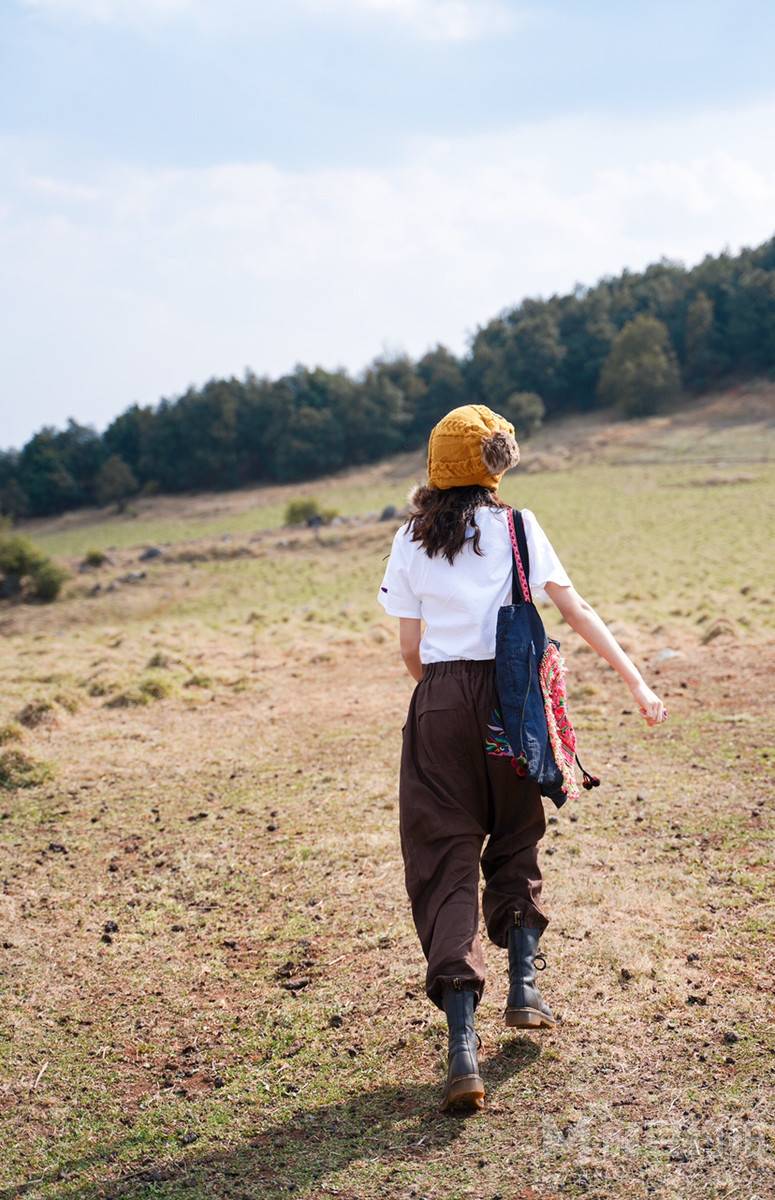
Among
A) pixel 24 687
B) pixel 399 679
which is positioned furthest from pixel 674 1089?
pixel 24 687

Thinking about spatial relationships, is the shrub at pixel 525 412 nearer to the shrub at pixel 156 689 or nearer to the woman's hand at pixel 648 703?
the shrub at pixel 156 689

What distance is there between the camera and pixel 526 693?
154 inches

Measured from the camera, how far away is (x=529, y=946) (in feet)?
13.6

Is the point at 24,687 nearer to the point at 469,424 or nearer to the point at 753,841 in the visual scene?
the point at 753,841

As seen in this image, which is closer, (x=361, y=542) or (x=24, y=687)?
(x=24, y=687)

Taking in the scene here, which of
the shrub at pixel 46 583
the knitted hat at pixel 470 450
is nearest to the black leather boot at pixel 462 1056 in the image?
the knitted hat at pixel 470 450

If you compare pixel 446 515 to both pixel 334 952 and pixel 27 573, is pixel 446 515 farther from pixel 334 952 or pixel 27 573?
pixel 27 573

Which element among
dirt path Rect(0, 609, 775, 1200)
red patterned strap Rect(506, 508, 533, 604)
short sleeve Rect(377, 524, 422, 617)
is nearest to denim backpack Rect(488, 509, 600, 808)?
red patterned strap Rect(506, 508, 533, 604)

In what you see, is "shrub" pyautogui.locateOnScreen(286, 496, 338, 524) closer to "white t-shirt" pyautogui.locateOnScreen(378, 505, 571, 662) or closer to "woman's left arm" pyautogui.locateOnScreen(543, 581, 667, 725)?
"white t-shirt" pyautogui.locateOnScreen(378, 505, 571, 662)

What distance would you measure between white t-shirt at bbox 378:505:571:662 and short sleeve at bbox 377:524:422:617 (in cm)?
4

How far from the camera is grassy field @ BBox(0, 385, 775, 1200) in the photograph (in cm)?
364

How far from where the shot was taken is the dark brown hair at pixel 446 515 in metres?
4.01

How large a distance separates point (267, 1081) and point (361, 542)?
95.7 feet

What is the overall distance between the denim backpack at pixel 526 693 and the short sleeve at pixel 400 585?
0.38 meters
